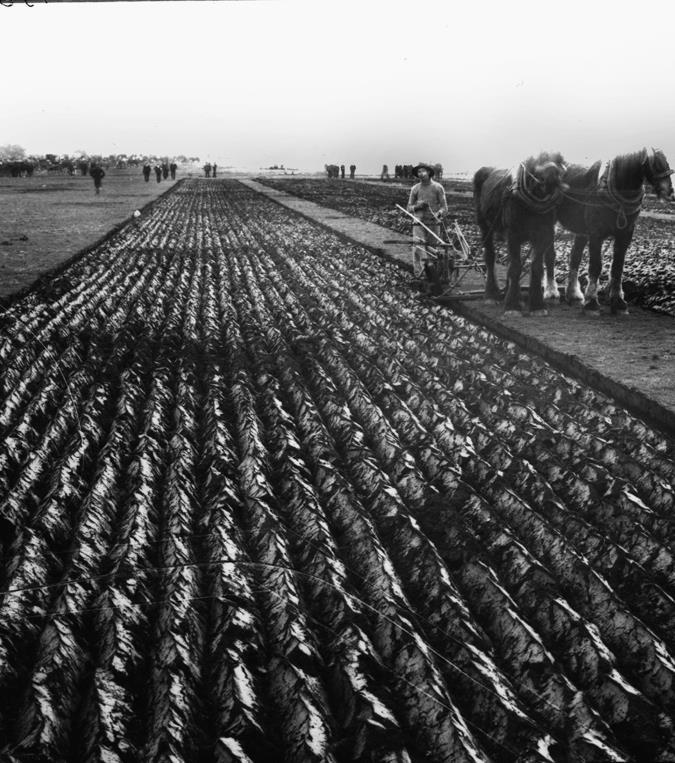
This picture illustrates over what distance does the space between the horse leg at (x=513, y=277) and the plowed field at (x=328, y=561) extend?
1.94 meters

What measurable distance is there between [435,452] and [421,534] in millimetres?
1018

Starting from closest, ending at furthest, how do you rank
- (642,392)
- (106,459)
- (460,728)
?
(460,728), (106,459), (642,392)

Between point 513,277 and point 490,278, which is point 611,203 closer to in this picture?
point 513,277

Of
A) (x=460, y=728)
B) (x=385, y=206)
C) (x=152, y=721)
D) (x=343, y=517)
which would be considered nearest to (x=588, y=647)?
(x=460, y=728)

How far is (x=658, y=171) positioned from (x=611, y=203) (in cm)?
56

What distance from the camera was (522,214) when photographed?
26.2 feet

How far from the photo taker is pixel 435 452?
4.36 meters

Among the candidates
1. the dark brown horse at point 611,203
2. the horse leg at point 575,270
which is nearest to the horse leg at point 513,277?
the dark brown horse at point 611,203

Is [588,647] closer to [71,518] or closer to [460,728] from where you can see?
[460,728]

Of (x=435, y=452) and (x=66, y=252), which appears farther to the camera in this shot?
(x=66, y=252)

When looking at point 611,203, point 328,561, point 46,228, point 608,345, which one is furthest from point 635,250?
point 46,228

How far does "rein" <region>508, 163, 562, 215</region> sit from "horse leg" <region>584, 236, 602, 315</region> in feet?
2.68

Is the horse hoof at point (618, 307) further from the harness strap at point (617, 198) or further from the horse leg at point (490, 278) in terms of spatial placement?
the horse leg at point (490, 278)

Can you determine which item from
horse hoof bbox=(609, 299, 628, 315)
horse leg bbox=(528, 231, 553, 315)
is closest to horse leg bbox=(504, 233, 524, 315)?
horse leg bbox=(528, 231, 553, 315)
